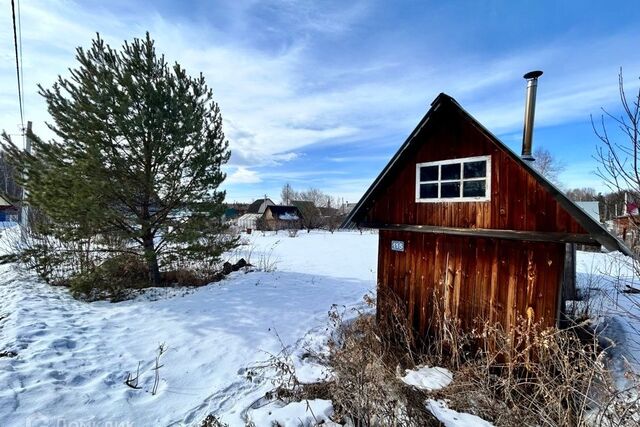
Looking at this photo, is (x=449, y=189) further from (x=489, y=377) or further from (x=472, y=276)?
(x=489, y=377)

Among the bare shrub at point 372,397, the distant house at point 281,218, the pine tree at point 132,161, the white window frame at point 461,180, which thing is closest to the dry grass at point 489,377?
the bare shrub at point 372,397

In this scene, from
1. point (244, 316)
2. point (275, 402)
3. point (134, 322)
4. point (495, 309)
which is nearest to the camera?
point (275, 402)

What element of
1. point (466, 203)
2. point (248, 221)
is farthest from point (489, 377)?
point (248, 221)

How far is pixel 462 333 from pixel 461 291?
73cm

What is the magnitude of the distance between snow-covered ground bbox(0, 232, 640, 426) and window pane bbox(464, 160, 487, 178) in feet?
8.12

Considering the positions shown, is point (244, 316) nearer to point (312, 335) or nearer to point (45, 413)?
point (312, 335)

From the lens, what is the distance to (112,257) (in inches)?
337

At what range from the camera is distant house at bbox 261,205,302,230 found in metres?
36.9

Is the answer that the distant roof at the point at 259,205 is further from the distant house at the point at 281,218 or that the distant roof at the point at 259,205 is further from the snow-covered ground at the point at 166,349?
the snow-covered ground at the point at 166,349

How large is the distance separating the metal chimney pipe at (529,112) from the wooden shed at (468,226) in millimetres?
1886

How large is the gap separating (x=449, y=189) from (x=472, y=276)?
1568 mm

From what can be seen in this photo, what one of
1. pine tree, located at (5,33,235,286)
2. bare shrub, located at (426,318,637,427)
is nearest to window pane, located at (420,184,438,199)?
bare shrub, located at (426,318,637,427)

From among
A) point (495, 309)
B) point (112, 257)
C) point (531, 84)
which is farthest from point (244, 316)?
point (531, 84)

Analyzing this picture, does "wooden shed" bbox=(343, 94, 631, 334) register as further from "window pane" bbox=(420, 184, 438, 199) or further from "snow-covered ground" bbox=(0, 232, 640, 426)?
"snow-covered ground" bbox=(0, 232, 640, 426)
